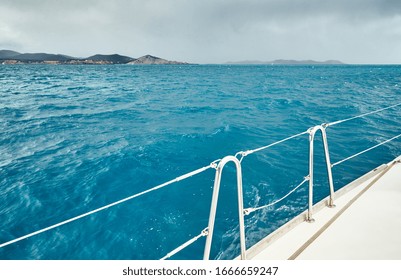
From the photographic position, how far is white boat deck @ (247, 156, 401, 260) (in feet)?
9.23

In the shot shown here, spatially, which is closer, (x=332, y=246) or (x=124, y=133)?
(x=332, y=246)

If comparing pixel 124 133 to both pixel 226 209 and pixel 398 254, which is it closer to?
pixel 226 209

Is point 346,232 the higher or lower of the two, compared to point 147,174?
higher

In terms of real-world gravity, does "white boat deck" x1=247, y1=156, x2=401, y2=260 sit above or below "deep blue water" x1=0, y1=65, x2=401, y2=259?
above

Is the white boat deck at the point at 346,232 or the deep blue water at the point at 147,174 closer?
the white boat deck at the point at 346,232

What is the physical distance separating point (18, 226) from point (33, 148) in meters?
5.75

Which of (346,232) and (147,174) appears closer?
(346,232)

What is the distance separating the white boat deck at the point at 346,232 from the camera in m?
2.81

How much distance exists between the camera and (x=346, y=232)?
10.4ft

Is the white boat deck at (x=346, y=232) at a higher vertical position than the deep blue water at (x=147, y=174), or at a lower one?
Answer: higher

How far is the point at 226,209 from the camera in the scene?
648 cm

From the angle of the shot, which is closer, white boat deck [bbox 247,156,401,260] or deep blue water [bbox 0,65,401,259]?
white boat deck [bbox 247,156,401,260]
